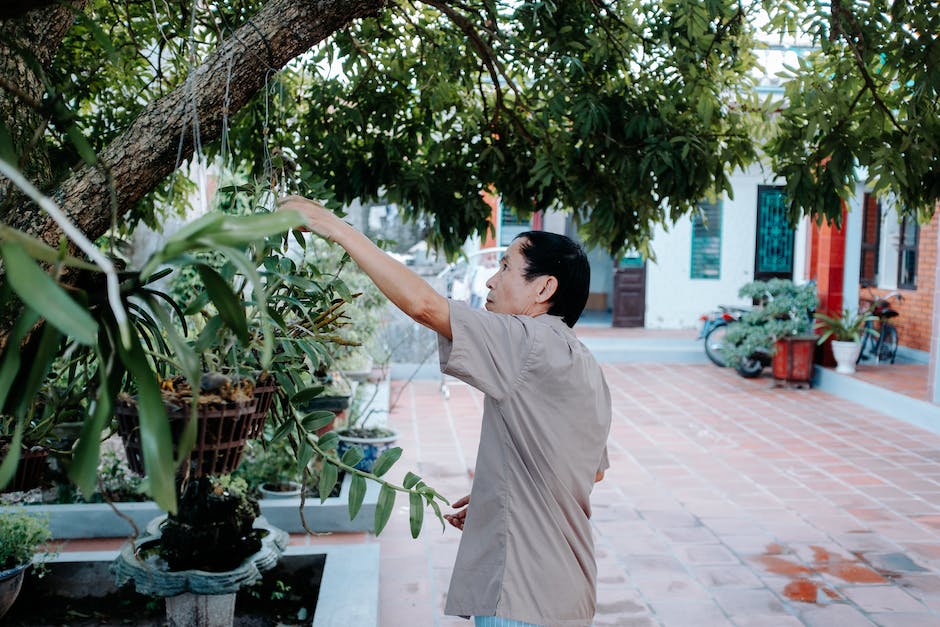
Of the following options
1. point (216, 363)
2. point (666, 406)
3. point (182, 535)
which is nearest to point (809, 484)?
point (666, 406)

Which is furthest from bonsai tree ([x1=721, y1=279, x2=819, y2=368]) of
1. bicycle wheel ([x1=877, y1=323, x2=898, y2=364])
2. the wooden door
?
the wooden door

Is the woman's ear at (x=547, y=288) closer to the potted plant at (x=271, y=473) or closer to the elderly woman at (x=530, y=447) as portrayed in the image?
the elderly woman at (x=530, y=447)

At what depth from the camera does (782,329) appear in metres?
9.91

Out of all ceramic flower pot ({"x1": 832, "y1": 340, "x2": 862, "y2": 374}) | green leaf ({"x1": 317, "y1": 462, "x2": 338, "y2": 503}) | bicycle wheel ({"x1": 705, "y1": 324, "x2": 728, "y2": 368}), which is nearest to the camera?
green leaf ({"x1": 317, "y1": 462, "x2": 338, "y2": 503})

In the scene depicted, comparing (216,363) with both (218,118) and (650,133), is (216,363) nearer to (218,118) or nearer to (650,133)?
(218,118)

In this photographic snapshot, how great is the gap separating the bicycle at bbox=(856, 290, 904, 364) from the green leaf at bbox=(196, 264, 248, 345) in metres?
11.2

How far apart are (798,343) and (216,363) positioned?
9.11 meters

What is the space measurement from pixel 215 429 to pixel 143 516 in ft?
9.97

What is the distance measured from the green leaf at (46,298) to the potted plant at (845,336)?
1016 centimetres

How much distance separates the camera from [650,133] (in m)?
3.21

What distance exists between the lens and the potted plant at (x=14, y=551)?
3.43 metres

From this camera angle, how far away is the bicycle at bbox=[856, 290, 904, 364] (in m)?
11.1

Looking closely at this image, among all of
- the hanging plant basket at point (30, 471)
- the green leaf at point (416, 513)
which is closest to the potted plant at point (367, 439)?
the hanging plant basket at point (30, 471)

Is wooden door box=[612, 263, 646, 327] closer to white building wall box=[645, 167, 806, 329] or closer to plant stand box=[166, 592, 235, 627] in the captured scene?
white building wall box=[645, 167, 806, 329]
